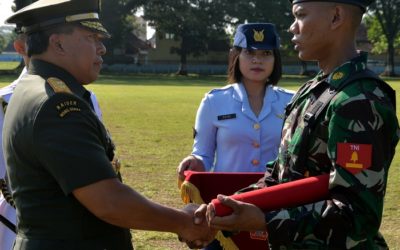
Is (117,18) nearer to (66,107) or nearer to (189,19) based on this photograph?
(189,19)

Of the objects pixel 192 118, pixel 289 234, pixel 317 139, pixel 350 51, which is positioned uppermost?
pixel 350 51

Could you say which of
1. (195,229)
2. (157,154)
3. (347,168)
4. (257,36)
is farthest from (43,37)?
(157,154)

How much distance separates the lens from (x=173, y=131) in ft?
50.0

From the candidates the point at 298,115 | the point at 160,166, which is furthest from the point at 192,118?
the point at 298,115

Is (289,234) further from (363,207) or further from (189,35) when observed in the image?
(189,35)

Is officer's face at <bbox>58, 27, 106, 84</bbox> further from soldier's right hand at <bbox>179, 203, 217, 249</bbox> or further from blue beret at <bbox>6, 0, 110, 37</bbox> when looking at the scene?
soldier's right hand at <bbox>179, 203, 217, 249</bbox>

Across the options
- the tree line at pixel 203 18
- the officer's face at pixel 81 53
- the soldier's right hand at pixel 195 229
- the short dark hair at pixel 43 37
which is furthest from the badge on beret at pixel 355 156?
the tree line at pixel 203 18

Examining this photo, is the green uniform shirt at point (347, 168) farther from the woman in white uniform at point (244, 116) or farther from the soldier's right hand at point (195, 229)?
the woman in white uniform at point (244, 116)

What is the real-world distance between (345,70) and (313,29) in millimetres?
240

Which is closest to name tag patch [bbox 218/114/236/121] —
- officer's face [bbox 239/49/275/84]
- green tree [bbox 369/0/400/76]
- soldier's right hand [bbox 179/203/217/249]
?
officer's face [bbox 239/49/275/84]

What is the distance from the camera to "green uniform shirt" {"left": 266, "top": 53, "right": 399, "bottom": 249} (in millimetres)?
2223

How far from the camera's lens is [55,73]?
101 inches

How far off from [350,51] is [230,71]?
2.11 metres

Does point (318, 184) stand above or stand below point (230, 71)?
below
